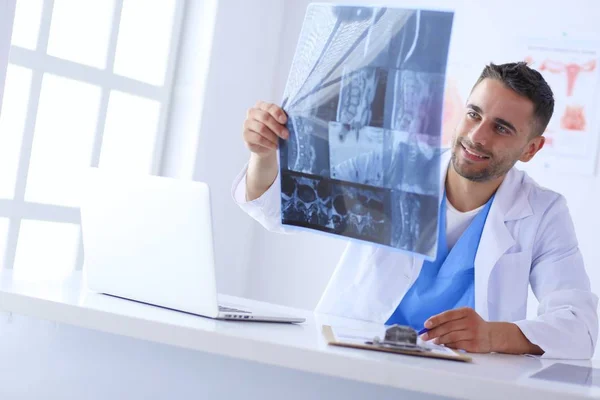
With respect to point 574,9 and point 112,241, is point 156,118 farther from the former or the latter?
point 112,241

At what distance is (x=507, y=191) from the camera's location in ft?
6.50

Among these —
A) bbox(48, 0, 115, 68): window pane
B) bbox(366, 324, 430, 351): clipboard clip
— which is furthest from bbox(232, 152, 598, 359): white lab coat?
bbox(48, 0, 115, 68): window pane

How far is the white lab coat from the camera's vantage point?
1.81 metres

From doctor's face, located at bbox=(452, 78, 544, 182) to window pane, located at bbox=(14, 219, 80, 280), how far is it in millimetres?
1542

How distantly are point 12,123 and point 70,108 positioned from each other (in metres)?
0.26

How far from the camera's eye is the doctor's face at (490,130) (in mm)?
1870

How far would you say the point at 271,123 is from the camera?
158 cm

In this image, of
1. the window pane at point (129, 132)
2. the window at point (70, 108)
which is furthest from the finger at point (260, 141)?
the window pane at point (129, 132)

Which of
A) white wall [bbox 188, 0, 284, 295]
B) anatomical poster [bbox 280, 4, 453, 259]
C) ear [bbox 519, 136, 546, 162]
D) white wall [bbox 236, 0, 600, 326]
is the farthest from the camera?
white wall [bbox 188, 0, 284, 295]

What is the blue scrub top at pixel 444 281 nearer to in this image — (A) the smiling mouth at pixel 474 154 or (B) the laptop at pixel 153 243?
(A) the smiling mouth at pixel 474 154

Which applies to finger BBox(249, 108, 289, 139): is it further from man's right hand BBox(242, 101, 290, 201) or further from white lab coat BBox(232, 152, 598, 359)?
white lab coat BBox(232, 152, 598, 359)

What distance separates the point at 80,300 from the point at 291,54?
2437mm

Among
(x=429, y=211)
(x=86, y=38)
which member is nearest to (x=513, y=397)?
(x=429, y=211)

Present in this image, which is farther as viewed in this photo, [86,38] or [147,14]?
[147,14]
